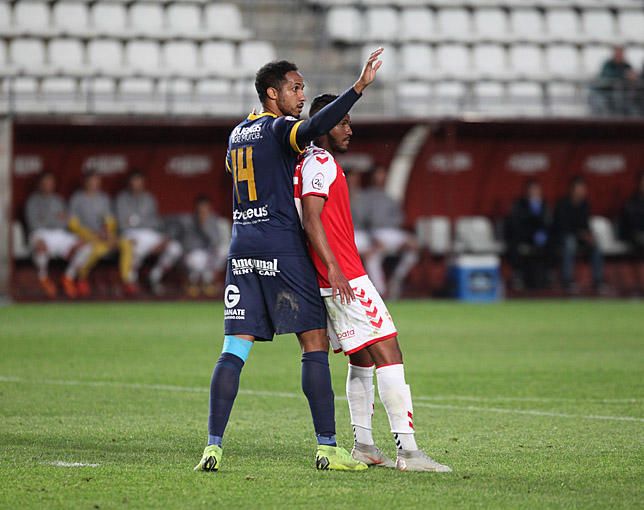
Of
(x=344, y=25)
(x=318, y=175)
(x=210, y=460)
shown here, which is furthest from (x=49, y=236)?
(x=210, y=460)

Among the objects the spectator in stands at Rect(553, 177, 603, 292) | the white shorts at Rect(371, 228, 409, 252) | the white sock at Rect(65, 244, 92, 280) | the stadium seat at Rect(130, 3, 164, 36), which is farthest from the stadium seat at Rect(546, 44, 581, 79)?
the white sock at Rect(65, 244, 92, 280)

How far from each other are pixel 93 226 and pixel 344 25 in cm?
641

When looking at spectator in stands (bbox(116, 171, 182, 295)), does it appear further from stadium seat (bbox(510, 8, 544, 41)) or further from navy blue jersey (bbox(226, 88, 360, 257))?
navy blue jersey (bbox(226, 88, 360, 257))

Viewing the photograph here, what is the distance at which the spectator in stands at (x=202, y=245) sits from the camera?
21344mm

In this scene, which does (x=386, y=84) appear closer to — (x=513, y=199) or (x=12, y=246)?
(x=513, y=199)

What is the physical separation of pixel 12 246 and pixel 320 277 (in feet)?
49.2

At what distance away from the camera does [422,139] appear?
2233 cm

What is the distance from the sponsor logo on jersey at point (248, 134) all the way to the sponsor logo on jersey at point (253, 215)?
331 mm

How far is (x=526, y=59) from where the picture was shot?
24.7 m

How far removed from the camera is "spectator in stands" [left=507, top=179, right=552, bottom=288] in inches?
879

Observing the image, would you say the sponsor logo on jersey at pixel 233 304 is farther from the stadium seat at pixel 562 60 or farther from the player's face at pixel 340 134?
the stadium seat at pixel 562 60

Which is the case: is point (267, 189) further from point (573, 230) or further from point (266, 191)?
point (573, 230)

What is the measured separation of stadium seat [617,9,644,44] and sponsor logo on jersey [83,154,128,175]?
35.2ft

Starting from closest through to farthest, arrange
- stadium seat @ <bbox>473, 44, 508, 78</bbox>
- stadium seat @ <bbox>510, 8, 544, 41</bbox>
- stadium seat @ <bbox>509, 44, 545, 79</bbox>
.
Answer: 1. stadium seat @ <bbox>473, 44, 508, 78</bbox>
2. stadium seat @ <bbox>509, 44, 545, 79</bbox>
3. stadium seat @ <bbox>510, 8, 544, 41</bbox>
